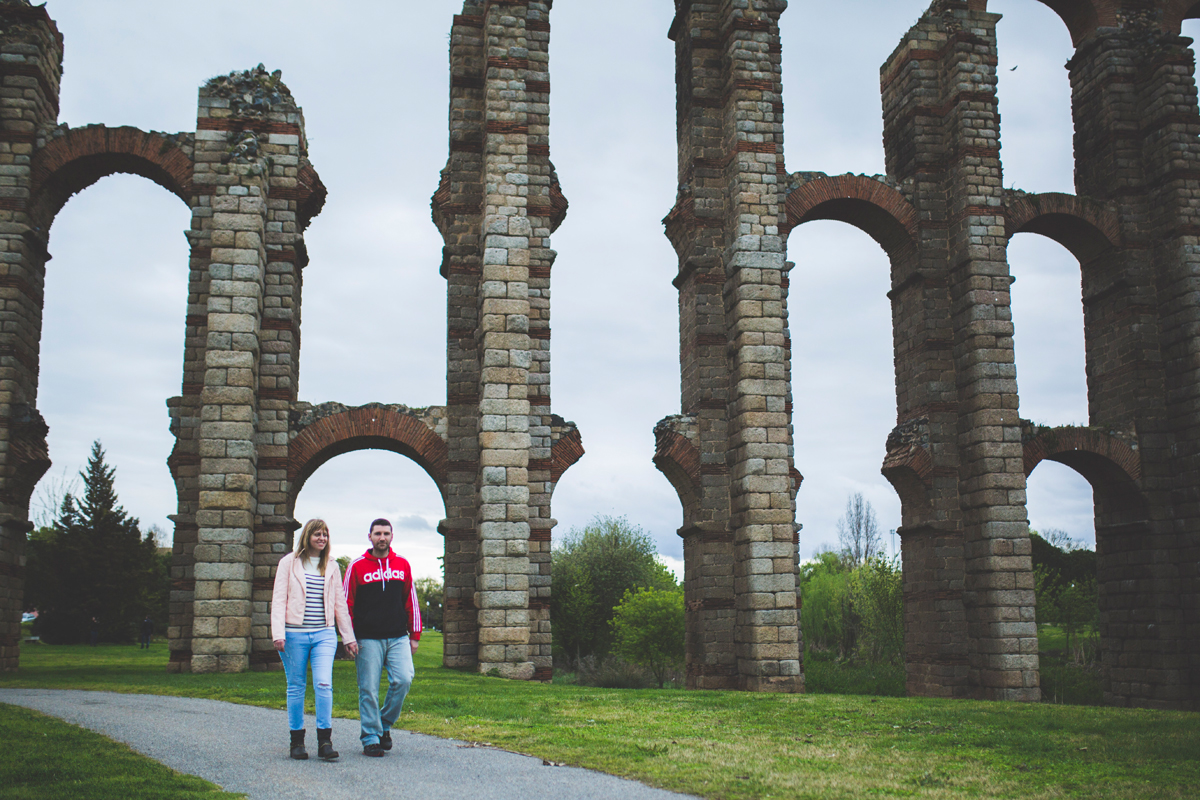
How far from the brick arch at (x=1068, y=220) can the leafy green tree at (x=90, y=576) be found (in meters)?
33.0

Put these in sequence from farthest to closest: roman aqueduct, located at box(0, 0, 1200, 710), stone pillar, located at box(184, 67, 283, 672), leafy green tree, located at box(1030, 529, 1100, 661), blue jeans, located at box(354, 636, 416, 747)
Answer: leafy green tree, located at box(1030, 529, 1100, 661)
roman aqueduct, located at box(0, 0, 1200, 710)
stone pillar, located at box(184, 67, 283, 672)
blue jeans, located at box(354, 636, 416, 747)

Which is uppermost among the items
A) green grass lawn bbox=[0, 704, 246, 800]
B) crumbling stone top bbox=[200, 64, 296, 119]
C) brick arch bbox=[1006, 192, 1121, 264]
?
crumbling stone top bbox=[200, 64, 296, 119]

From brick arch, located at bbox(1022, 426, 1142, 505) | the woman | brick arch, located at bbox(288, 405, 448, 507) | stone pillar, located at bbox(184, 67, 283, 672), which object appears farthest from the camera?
Answer: brick arch, located at bbox(1022, 426, 1142, 505)

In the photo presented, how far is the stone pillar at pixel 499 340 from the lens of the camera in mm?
15016

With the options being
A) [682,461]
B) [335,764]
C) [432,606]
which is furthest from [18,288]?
[432,606]

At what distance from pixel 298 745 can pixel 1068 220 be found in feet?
60.7

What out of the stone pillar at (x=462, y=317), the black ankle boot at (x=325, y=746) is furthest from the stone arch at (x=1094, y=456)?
the black ankle boot at (x=325, y=746)

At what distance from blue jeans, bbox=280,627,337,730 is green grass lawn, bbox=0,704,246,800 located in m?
0.84

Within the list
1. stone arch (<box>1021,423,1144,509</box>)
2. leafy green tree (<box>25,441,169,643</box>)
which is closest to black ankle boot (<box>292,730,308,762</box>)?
stone arch (<box>1021,423,1144,509</box>)

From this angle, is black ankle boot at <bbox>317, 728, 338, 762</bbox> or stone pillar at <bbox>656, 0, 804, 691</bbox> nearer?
black ankle boot at <bbox>317, 728, 338, 762</bbox>

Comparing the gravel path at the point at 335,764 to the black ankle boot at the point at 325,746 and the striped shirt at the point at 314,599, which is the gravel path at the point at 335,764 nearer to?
the black ankle boot at the point at 325,746

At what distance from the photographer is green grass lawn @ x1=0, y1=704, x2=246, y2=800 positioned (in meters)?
5.08

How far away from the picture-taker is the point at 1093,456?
18266 mm

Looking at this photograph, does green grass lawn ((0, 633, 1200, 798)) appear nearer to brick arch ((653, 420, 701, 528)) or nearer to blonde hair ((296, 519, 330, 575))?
blonde hair ((296, 519, 330, 575))
